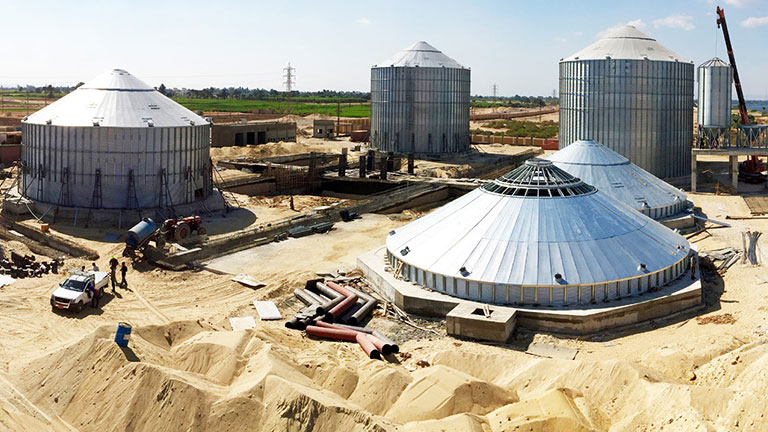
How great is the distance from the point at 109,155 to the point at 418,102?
140 ft

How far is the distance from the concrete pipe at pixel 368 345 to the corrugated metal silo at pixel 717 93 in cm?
4663

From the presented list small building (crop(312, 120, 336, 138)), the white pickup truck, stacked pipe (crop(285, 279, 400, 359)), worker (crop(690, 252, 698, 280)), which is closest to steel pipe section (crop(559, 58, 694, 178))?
worker (crop(690, 252, 698, 280))

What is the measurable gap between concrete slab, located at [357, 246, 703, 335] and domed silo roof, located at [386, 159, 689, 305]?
1.78ft

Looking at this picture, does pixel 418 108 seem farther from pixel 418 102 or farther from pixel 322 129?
pixel 322 129

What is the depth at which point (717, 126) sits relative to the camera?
209ft

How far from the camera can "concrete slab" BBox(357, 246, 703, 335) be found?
30.5 m

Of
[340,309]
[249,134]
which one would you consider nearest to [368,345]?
[340,309]

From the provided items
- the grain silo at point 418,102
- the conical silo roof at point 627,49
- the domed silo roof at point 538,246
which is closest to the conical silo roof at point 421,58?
the grain silo at point 418,102

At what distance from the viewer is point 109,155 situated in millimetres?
50750

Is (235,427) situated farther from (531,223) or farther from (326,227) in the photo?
(326,227)

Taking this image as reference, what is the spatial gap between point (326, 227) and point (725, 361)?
2953cm

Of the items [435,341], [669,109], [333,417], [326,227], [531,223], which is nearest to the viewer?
[333,417]

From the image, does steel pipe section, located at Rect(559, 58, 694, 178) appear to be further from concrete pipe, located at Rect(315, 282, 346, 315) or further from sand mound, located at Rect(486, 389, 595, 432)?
sand mound, located at Rect(486, 389, 595, 432)

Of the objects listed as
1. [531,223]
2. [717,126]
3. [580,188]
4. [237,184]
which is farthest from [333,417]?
[717,126]
